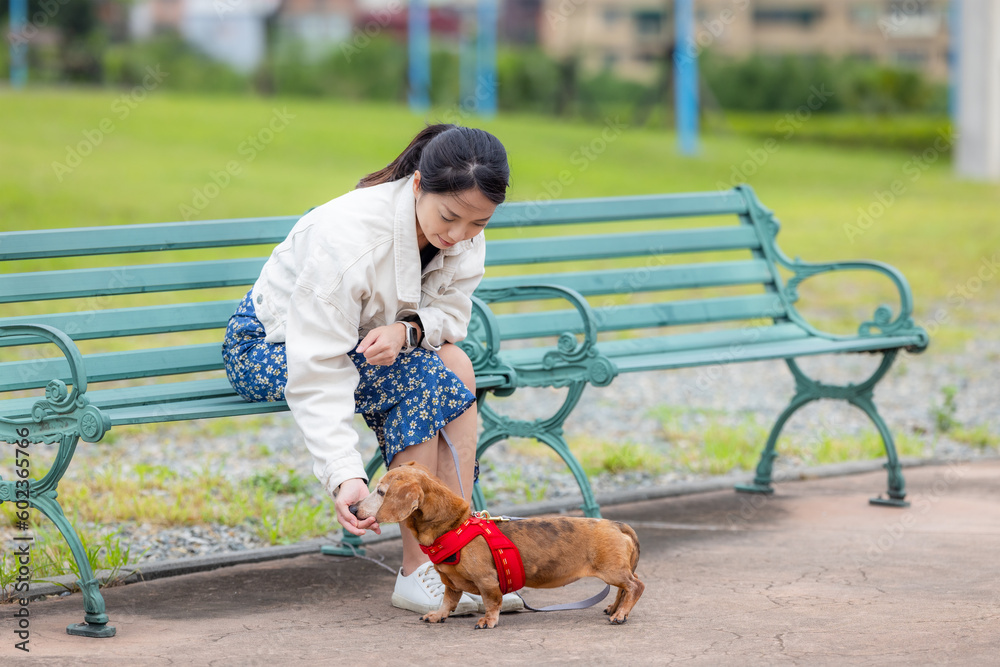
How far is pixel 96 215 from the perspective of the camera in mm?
13086

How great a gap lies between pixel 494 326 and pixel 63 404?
129 cm

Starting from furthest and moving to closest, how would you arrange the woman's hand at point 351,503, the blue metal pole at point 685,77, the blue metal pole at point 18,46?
the blue metal pole at point 18,46 → the blue metal pole at point 685,77 → the woman's hand at point 351,503

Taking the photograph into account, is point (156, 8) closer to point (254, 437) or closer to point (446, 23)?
point (446, 23)

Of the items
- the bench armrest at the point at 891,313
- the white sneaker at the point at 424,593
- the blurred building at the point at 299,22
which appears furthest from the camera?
the blurred building at the point at 299,22

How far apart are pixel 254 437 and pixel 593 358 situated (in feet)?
8.39

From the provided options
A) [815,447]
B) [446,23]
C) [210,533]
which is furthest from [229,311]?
[446,23]

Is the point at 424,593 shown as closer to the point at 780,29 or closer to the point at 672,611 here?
the point at 672,611

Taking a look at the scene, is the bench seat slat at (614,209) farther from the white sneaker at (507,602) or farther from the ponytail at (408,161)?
the white sneaker at (507,602)

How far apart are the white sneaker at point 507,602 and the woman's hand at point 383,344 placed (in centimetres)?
68

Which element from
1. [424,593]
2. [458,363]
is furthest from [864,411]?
[424,593]

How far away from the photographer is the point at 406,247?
327 cm

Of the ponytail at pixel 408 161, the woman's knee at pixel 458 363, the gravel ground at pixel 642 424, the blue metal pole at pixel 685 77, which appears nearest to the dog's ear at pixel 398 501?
the woman's knee at pixel 458 363

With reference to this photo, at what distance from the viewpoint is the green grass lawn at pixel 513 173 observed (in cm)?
1254

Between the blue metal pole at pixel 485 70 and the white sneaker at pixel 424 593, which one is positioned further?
the blue metal pole at pixel 485 70
